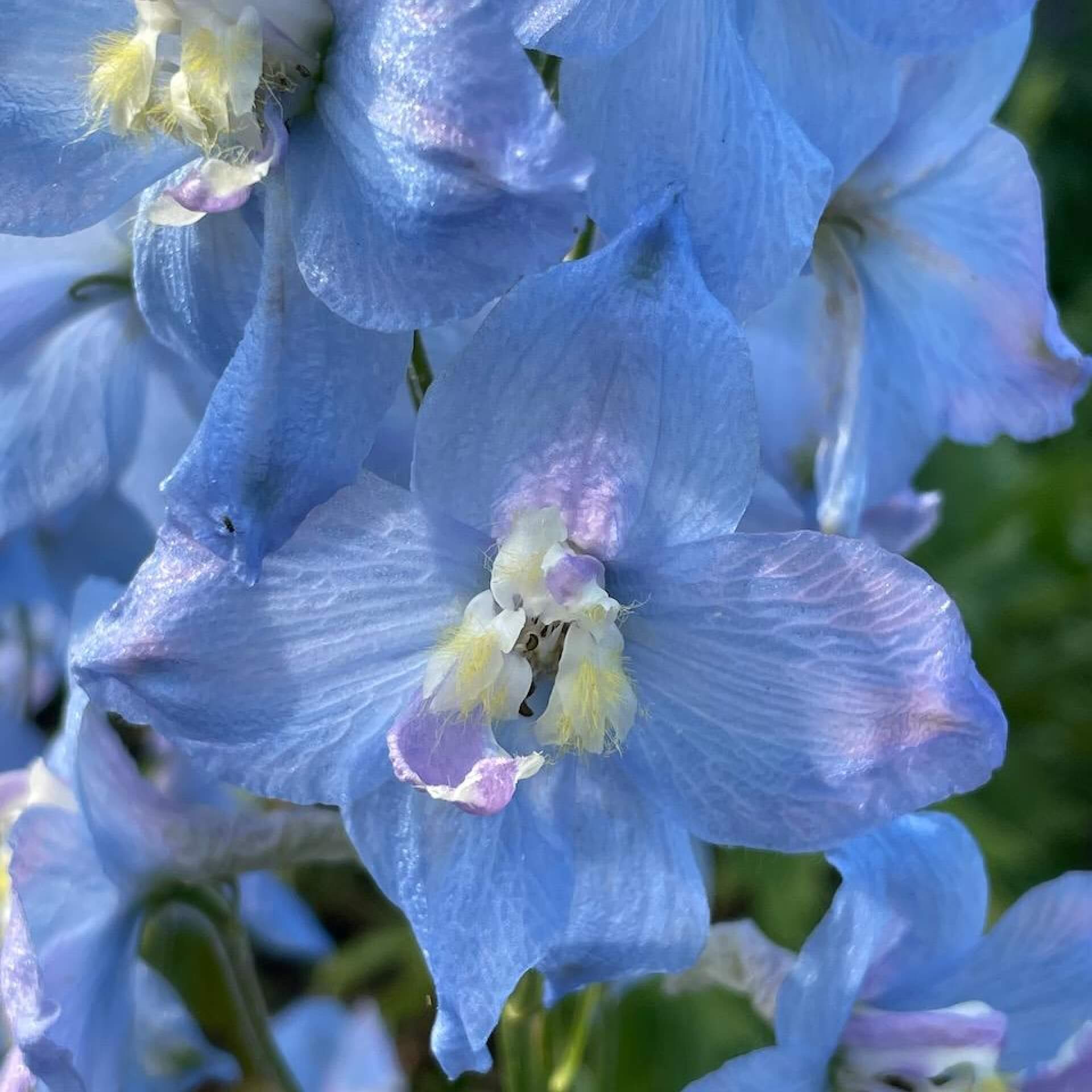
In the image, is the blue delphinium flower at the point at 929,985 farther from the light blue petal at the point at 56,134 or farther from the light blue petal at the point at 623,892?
the light blue petal at the point at 56,134

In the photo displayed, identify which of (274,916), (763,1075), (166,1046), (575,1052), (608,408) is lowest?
(274,916)

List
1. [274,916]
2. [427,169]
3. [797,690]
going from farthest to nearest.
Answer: [274,916] → [797,690] → [427,169]

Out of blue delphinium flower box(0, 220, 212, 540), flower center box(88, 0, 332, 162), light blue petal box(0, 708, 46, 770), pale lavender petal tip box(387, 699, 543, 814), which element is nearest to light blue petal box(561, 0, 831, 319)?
flower center box(88, 0, 332, 162)

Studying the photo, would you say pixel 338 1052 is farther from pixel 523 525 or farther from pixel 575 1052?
pixel 523 525

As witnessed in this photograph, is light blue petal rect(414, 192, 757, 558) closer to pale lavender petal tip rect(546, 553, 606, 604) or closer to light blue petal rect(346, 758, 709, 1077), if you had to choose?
pale lavender petal tip rect(546, 553, 606, 604)

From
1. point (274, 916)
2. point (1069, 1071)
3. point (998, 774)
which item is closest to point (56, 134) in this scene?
point (1069, 1071)
